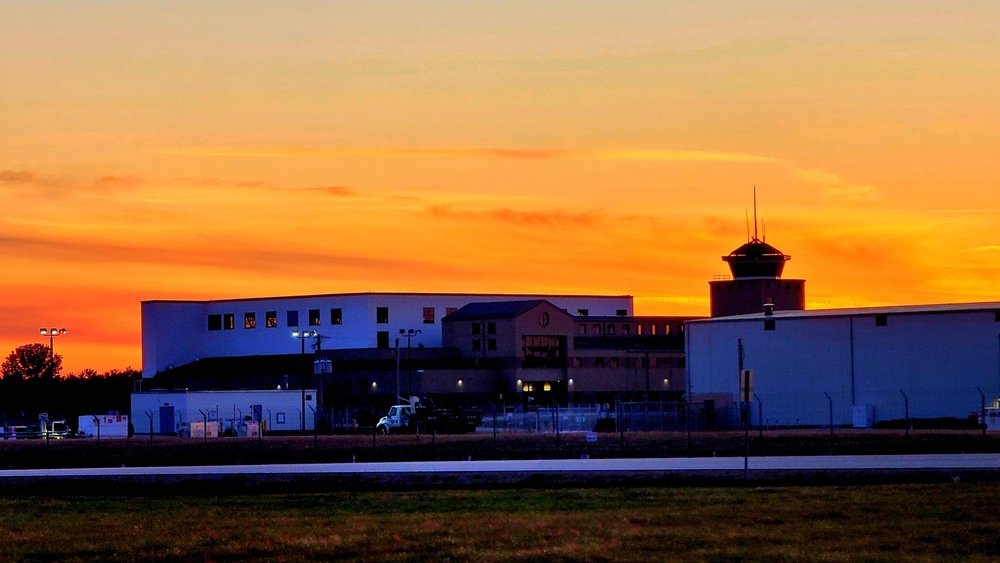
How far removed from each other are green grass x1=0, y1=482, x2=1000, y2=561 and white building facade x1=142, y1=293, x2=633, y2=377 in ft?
393

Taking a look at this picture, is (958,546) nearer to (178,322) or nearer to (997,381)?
(997,381)

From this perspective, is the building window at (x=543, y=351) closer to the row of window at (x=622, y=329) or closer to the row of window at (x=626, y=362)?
the row of window at (x=626, y=362)

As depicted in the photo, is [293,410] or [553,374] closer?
[293,410]

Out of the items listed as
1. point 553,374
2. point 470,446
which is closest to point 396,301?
point 553,374

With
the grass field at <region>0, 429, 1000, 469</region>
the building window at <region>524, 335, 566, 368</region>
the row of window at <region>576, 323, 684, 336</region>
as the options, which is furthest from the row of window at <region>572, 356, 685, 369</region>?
the grass field at <region>0, 429, 1000, 469</region>

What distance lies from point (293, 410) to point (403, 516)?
8795 centimetres

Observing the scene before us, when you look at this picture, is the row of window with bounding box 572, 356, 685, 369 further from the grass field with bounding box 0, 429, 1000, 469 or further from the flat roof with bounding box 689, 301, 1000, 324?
the grass field with bounding box 0, 429, 1000, 469

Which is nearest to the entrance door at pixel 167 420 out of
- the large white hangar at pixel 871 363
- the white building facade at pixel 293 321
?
the white building facade at pixel 293 321

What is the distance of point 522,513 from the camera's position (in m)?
27.0

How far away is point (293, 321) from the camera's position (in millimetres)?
157750

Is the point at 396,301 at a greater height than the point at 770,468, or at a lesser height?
greater

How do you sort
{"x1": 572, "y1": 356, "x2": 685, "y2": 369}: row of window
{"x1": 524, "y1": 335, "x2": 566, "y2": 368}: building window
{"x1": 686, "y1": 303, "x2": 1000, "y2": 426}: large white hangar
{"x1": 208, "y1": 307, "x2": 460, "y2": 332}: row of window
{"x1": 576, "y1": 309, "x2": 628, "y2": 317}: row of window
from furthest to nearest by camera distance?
1. {"x1": 576, "y1": 309, "x2": 628, "y2": 317}: row of window
2. {"x1": 208, "y1": 307, "x2": 460, "y2": 332}: row of window
3. {"x1": 572, "y1": 356, "x2": 685, "y2": 369}: row of window
4. {"x1": 524, "y1": 335, "x2": 566, "y2": 368}: building window
5. {"x1": 686, "y1": 303, "x2": 1000, "y2": 426}: large white hangar

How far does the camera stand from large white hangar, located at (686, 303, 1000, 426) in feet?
304

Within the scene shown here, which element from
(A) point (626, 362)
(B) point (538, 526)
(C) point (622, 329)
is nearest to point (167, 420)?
(A) point (626, 362)
